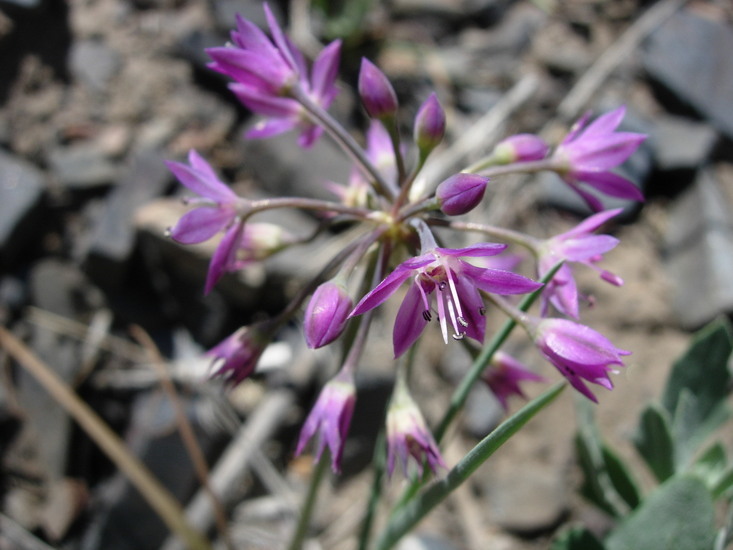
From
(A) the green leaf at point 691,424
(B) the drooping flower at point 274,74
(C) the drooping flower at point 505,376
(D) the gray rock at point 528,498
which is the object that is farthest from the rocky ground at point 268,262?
(C) the drooping flower at point 505,376

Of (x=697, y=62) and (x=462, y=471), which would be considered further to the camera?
(x=697, y=62)

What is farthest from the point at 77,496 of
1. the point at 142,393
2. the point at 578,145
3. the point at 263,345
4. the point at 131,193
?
the point at 578,145

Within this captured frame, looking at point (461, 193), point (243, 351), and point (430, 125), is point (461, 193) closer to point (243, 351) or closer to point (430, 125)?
point (430, 125)

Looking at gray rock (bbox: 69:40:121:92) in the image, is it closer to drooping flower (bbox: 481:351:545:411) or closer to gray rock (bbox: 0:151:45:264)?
gray rock (bbox: 0:151:45:264)

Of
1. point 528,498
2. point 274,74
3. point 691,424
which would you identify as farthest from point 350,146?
point 528,498

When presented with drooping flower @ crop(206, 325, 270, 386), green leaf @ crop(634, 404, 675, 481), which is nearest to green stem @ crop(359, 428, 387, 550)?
drooping flower @ crop(206, 325, 270, 386)

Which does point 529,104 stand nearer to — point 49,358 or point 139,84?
point 139,84
